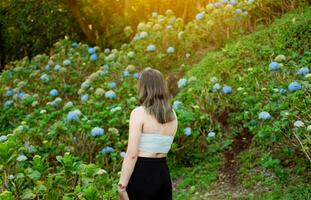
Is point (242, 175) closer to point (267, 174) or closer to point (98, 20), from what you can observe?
point (267, 174)

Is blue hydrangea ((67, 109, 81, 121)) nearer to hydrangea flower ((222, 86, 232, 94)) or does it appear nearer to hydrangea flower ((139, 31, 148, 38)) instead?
hydrangea flower ((222, 86, 232, 94))

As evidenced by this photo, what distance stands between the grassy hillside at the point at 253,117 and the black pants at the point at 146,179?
1.23 metres

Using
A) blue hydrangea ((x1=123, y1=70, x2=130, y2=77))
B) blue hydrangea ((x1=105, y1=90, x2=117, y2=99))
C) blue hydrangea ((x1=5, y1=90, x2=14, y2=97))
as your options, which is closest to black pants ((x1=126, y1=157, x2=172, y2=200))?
blue hydrangea ((x1=105, y1=90, x2=117, y2=99))

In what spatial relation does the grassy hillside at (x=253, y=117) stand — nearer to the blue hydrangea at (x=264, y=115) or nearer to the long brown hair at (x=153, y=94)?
the blue hydrangea at (x=264, y=115)

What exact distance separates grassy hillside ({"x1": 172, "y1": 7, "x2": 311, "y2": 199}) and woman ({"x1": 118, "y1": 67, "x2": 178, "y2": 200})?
1.22 m

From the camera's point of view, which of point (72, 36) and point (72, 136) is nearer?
point (72, 136)

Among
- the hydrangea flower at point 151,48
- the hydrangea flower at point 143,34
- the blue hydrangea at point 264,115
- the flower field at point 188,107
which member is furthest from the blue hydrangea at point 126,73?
the blue hydrangea at point 264,115

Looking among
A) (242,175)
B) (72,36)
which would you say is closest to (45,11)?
(72,36)

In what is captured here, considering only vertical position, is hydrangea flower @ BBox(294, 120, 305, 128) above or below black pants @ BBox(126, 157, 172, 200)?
above

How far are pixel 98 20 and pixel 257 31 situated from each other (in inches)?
138

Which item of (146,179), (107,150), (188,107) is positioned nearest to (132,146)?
(146,179)

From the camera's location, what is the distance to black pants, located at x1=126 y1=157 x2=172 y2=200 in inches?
146

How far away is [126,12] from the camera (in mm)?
9891

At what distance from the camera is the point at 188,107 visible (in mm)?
5980
